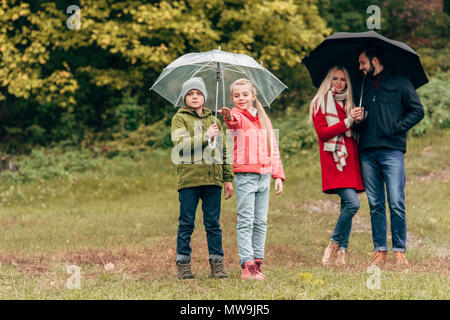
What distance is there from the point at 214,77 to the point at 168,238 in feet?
9.84

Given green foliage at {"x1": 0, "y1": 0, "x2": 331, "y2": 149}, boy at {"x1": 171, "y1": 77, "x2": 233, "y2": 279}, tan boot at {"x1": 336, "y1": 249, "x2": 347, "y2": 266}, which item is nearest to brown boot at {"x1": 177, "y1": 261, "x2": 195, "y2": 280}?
boy at {"x1": 171, "y1": 77, "x2": 233, "y2": 279}

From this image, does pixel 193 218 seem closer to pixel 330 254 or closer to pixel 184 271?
pixel 184 271

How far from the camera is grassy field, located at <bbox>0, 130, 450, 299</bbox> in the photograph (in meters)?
4.72

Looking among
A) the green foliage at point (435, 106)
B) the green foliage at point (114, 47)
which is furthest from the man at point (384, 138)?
the green foliage at point (435, 106)

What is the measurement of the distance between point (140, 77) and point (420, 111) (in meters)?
11.1

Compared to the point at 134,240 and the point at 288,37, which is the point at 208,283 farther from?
the point at 288,37

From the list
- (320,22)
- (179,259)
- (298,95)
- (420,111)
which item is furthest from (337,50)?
(298,95)

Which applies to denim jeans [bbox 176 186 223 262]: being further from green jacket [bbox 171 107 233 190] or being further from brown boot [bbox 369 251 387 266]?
brown boot [bbox 369 251 387 266]

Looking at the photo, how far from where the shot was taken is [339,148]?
20.4ft

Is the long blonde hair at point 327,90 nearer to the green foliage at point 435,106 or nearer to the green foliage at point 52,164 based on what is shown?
the green foliage at point 435,106

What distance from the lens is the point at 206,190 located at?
5.54 metres

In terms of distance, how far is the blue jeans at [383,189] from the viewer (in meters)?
6.14

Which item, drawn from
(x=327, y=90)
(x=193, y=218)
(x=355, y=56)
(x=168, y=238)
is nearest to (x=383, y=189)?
(x=327, y=90)

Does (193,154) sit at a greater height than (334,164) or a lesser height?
greater
